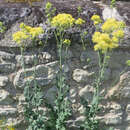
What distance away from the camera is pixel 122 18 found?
304 cm

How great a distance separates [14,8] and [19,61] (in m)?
0.59

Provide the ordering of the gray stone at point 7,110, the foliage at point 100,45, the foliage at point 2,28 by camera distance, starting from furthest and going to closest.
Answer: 1. the gray stone at point 7,110
2. the foliage at point 2,28
3. the foliage at point 100,45

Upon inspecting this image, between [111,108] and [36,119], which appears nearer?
[36,119]

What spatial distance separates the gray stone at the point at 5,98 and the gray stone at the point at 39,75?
15cm

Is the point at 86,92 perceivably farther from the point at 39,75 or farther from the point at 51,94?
the point at 39,75

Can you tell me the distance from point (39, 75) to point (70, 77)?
1.17 ft

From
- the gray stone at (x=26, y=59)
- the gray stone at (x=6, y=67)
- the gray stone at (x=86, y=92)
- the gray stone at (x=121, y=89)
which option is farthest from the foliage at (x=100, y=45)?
the gray stone at (x=6, y=67)

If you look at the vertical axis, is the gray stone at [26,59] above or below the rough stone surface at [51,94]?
above

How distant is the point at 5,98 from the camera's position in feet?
9.34

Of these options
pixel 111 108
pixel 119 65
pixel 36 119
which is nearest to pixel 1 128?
pixel 36 119

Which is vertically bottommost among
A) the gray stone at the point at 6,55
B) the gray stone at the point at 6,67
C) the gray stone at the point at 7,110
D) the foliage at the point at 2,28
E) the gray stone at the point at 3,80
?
the gray stone at the point at 7,110

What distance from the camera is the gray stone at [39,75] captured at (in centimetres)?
283

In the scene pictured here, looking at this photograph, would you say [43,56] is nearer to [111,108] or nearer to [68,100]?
[68,100]

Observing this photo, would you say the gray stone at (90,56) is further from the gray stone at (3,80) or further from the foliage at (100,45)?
the gray stone at (3,80)
